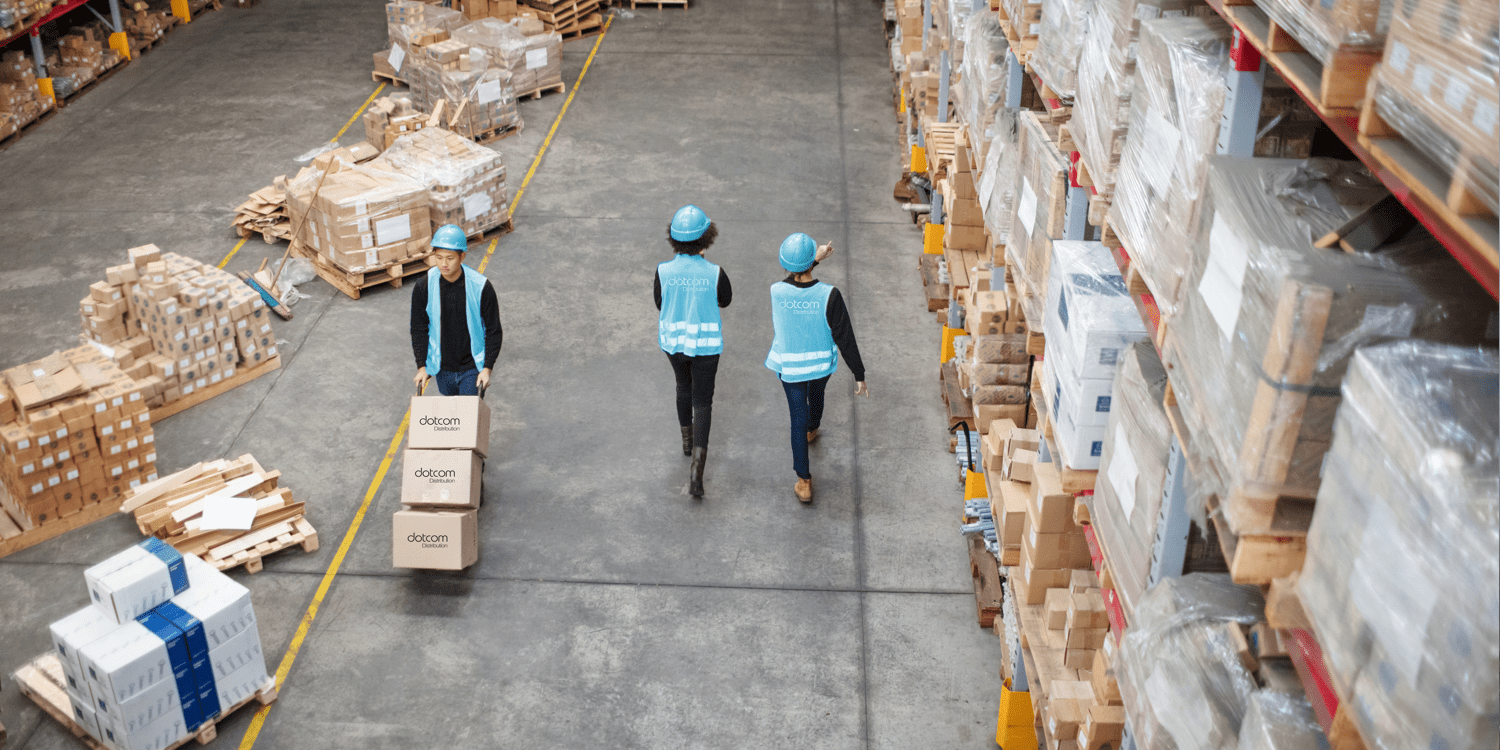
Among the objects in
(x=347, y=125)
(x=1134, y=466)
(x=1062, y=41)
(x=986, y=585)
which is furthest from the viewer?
(x=347, y=125)

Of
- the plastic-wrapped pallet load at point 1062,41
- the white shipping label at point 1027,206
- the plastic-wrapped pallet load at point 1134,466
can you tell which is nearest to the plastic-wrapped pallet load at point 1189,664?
the plastic-wrapped pallet load at point 1134,466

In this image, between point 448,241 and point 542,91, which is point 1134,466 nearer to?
point 448,241

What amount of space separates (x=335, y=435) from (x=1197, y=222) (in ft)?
22.4

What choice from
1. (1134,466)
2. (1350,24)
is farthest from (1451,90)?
(1134,466)

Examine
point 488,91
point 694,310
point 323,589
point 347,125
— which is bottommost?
point 323,589

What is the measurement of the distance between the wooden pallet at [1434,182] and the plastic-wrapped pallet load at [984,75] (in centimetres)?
472

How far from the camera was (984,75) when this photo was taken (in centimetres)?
725

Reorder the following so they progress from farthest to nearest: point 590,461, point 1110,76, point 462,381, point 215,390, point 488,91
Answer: point 488,91
point 215,390
point 590,461
point 462,381
point 1110,76

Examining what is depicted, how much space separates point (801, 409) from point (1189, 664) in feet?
14.4

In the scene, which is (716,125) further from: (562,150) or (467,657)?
(467,657)

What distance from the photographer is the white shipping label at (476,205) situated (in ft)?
35.9

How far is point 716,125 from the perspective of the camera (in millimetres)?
14273

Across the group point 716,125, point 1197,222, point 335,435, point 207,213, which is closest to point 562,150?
point 716,125

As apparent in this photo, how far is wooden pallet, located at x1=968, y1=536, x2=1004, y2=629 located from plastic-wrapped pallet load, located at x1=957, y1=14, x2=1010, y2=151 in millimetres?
2343
